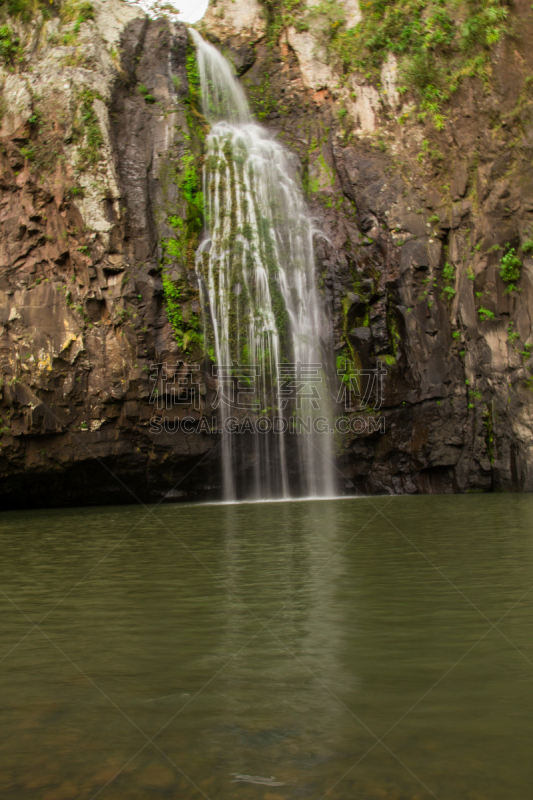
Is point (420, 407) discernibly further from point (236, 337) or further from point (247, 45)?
point (247, 45)

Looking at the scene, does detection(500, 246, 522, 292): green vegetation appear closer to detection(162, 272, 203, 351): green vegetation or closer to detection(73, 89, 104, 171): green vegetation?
detection(162, 272, 203, 351): green vegetation

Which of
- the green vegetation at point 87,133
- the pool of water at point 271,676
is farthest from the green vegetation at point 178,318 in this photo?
the pool of water at point 271,676

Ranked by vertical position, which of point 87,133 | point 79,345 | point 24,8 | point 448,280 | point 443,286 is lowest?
point 79,345

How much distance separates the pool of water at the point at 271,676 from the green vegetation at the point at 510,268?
1135 centimetres

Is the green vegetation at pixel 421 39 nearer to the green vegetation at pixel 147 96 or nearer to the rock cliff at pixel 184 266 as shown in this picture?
the rock cliff at pixel 184 266

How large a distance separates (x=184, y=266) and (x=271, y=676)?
15.4 meters

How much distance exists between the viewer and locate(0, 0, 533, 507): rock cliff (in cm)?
1694

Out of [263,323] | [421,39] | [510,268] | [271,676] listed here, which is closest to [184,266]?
[263,323]

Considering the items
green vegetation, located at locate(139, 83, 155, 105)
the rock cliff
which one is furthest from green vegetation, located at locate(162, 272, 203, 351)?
green vegetation, located at locate(139, 83, 155, 105)

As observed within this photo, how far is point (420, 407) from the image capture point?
18.0 m

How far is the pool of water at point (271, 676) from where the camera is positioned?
237 centimetres

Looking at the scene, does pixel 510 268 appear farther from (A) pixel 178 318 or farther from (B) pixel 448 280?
(A) pixel 178 318

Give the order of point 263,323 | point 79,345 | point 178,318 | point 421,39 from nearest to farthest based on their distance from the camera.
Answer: point 79,345, point 178,318, point 263,323, point 421,39

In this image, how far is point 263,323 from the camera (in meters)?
18.2
